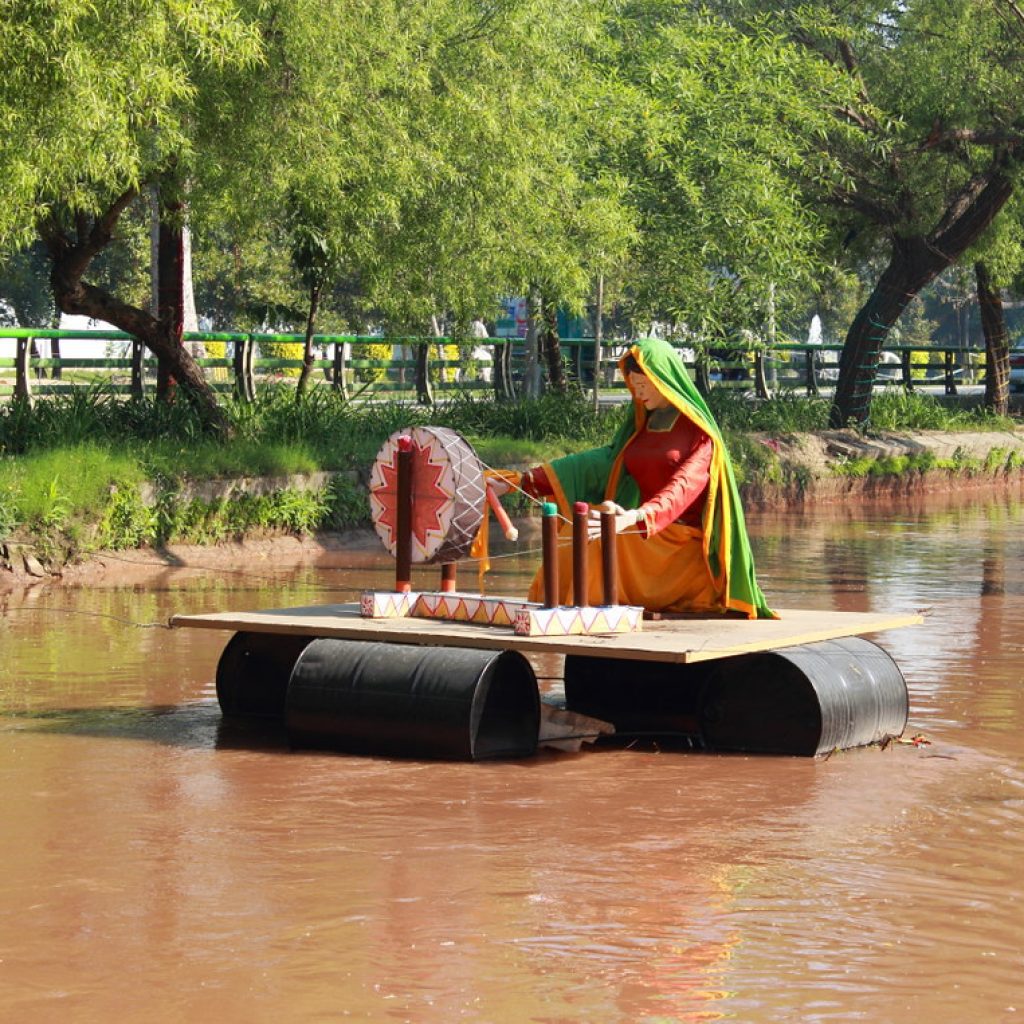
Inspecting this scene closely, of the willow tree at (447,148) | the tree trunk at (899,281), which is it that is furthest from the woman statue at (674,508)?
the tree trunk at (899,281)

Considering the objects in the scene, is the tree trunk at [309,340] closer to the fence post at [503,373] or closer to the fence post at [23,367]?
the fence post at [23,367]

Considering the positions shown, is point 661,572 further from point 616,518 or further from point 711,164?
point 711,164

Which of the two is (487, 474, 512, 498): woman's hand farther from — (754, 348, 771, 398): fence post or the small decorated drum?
(754, 348, 771, 398): fence post

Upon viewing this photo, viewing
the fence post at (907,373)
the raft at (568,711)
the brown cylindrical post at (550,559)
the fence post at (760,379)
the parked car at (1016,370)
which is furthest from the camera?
the parked car at (1016,370)

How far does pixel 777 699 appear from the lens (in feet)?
31.0

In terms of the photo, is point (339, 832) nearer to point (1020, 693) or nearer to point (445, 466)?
point (445, 466)

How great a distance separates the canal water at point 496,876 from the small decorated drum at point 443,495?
120 cm

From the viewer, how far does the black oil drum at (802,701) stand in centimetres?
930

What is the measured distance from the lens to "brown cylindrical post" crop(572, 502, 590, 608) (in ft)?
30.4

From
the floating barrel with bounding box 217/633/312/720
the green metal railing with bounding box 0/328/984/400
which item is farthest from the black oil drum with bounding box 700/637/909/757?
the green metal railing with bounding box 0/328/984/400

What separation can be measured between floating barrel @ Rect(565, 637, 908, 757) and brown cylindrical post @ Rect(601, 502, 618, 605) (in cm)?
65

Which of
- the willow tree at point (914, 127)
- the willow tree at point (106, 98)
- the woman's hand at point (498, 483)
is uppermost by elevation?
the willow tree at point (914, 127)

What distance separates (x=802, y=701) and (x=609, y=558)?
1.15 m

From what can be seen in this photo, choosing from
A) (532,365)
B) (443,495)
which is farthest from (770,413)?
(443,495)
